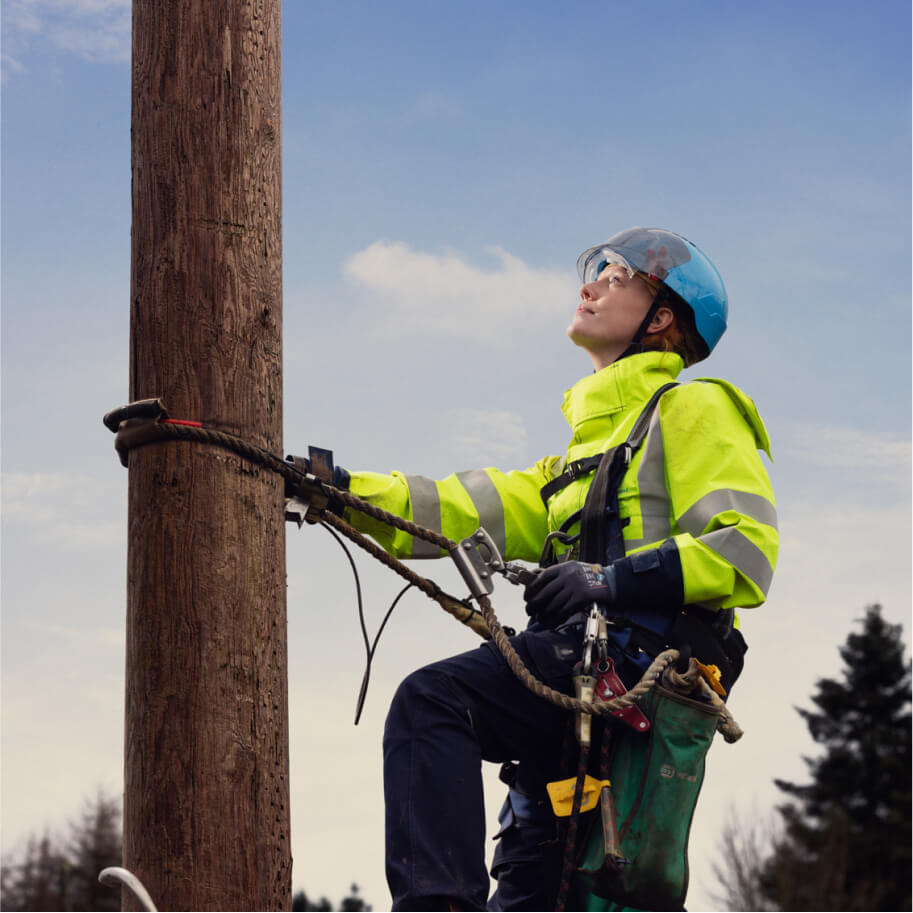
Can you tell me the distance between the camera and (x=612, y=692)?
3891mm

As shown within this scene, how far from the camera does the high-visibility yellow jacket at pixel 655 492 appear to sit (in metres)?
3.94

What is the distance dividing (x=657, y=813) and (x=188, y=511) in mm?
1530

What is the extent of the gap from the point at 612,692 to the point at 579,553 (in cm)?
49

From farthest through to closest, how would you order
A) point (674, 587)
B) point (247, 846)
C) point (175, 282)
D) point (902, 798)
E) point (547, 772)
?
point (902, 798)
point (547, 772)
point (674, 587)
point (175, 282)
point (247, 846)

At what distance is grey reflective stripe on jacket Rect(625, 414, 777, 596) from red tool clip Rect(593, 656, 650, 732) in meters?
0.41

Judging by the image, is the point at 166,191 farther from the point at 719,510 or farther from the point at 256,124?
the point at 719,510

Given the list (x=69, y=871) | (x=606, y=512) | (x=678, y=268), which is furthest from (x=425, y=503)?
(x=69, y=871)

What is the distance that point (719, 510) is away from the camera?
4.01 metres

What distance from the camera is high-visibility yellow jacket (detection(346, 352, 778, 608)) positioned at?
12.9ft

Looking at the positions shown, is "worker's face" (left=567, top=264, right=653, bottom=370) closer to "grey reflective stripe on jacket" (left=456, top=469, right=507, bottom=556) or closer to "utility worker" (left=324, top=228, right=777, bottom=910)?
"utility worker" (left=324, top=228, right=777, bottom=910)

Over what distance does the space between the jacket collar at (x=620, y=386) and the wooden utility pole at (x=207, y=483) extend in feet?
3.88

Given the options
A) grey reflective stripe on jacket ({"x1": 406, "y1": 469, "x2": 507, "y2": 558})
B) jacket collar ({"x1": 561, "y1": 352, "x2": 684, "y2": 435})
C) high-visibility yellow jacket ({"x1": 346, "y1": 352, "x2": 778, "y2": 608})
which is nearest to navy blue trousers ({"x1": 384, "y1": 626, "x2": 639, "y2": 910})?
high-visibility yellow jacket ({"x1": 346, "y1": 352, "x2": 778, "y2": 608})

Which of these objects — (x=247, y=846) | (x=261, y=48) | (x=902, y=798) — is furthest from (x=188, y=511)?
(x=902, y=798)

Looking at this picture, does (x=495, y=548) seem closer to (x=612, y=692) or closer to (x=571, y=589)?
(x=571, y=589)
